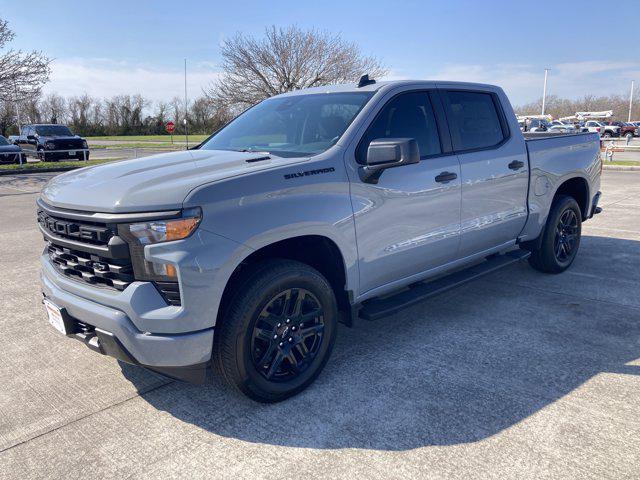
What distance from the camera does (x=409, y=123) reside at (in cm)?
397

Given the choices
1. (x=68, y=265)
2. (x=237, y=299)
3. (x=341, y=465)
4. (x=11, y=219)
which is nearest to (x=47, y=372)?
(x=68, y=265)

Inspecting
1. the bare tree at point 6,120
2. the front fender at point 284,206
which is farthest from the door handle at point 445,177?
the bare tree at point 6,120

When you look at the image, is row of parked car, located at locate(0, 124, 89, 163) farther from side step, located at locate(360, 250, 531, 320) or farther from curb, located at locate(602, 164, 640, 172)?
side step, located at locate(360, 250, 531, 320)

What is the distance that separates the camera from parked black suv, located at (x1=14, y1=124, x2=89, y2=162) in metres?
23.1

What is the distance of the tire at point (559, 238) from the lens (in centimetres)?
547

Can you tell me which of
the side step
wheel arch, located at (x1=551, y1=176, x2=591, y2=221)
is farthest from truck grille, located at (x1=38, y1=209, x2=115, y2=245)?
wheel arch, located at (x1=551, y1=176, x2=591, y2=221)

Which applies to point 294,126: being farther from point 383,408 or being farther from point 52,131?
point 52,131

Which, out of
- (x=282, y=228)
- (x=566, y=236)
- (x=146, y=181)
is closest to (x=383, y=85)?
(x=282, y=228)

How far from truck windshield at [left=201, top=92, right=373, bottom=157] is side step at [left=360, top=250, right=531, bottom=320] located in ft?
3.73

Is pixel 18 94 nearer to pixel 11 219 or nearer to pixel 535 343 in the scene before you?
pixel 11 219

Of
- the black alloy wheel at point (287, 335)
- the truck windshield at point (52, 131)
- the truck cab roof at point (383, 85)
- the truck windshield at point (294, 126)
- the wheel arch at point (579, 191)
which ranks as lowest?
the black alloy wheel at point (287, 335)

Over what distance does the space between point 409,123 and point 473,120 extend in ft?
2.88

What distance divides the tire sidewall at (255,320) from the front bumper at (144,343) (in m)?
0.21

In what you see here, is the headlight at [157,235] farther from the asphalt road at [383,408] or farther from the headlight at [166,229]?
the asphalt road at [383,408]
